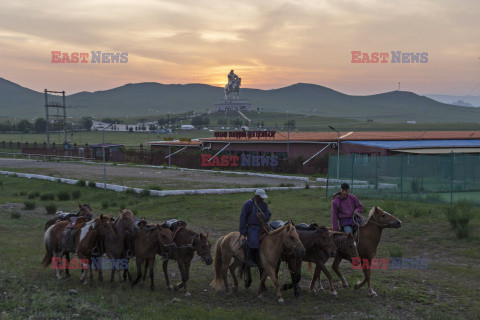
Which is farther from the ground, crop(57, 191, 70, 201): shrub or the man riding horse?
the man riding horse

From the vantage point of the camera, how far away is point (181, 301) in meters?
10.3

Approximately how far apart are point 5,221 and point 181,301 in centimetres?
1433

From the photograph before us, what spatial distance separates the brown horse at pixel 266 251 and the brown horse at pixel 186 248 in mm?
606

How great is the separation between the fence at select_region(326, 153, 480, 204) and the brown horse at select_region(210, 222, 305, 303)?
51.3ft

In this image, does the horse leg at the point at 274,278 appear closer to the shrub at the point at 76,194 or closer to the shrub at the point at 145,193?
the shrub at the point at 145,193

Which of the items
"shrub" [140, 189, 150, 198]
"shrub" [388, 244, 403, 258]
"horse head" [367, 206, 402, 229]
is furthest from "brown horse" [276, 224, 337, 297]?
"shrub" [140, 189, 150, 198]

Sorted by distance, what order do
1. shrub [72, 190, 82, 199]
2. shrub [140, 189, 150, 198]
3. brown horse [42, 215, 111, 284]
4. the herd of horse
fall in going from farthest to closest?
1. shrub [72, 190, 82, 199]
2. shrub [140, 189, 150, 198]
3. brown horse [42, 215, 111, 284]
4. the herd of horse

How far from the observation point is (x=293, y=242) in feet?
32.6

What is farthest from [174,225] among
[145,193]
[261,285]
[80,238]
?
[145,193]

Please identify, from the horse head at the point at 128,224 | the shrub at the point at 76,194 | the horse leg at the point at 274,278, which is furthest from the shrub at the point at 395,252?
the shrub at the point at 76,194

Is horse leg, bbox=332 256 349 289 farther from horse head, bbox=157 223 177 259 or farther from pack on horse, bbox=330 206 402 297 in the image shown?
horse head, bbox=157 223 177 259

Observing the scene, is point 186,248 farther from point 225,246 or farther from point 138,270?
point 138,270

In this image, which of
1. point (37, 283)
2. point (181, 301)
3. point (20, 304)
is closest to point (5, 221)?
point (37, 283)

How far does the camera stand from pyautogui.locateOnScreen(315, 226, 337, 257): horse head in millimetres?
10188
